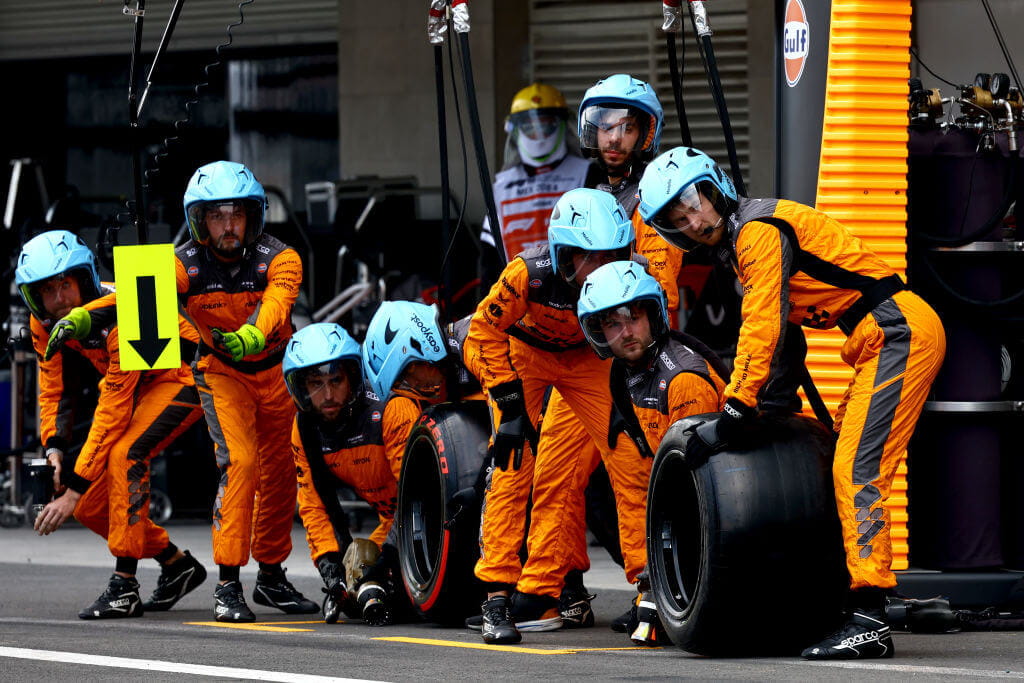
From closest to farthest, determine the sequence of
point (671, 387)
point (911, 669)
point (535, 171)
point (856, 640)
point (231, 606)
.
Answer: point (911, 669) < point (856, 640) < point (671, 387) < point (231, 606) < point (535, 171)

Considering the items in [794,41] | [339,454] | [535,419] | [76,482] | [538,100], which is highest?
[794,41]

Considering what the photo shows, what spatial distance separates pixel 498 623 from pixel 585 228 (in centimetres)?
151

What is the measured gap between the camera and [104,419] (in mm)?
8609

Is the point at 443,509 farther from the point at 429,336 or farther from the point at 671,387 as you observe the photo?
the point at 671,387

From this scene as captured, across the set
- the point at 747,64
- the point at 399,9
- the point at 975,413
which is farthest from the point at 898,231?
the point at 399,9

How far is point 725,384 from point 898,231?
4.09ft

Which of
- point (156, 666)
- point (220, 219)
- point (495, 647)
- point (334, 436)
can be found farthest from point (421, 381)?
point (156, 666)

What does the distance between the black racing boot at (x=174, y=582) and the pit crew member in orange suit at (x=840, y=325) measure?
11.1 feet

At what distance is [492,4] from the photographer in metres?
14.5

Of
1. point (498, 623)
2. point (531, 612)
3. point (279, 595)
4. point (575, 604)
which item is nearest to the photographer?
point (498, 623)

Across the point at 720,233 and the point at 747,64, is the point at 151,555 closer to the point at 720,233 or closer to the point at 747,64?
the point at 720,233

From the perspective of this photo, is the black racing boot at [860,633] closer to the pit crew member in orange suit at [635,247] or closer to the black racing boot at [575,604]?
the pit crew member in orange suit at [635,247]

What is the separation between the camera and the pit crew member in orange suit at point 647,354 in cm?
683

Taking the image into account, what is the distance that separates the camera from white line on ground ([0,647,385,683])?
563 centimetres
